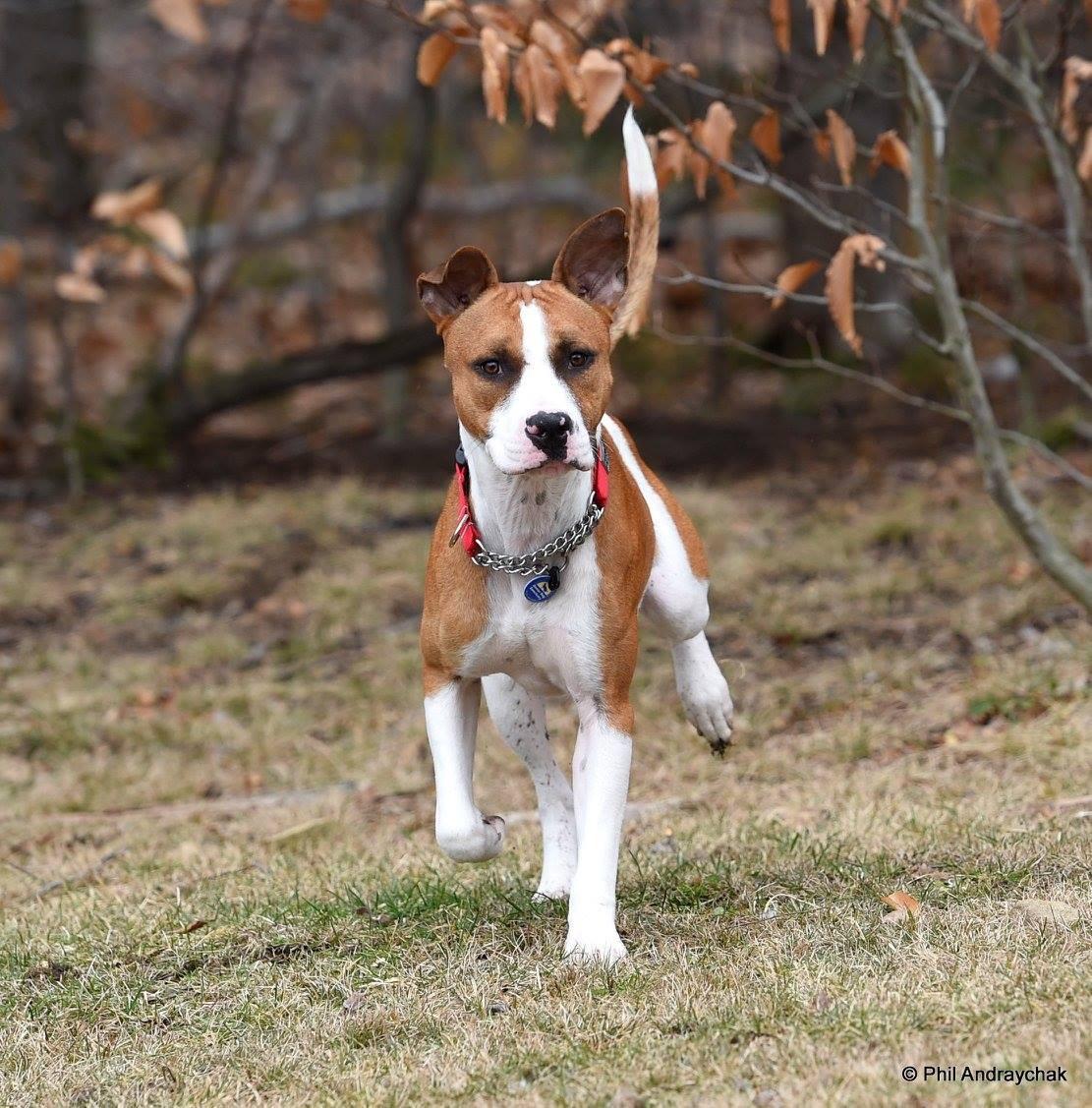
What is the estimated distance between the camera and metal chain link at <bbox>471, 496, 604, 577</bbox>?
3.99 meters

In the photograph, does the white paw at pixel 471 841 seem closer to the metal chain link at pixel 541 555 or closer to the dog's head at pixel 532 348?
the metal chain link at pixel 541 555

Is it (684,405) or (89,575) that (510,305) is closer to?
(89,575)

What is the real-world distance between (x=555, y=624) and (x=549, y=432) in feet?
1.89

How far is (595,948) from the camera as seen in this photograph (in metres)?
3.93

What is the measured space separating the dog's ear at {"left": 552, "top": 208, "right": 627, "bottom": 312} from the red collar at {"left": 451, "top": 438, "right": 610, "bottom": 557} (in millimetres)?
400

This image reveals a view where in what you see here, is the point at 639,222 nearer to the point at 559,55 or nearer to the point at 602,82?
the point at 602,82

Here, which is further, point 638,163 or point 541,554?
point 638,163

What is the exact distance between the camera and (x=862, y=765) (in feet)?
20.4

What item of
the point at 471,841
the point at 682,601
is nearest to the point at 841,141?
the point at 682,601

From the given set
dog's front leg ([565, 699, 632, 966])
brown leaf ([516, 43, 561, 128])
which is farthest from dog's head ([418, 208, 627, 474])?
brown leaf ([516, 43, 561, 128])

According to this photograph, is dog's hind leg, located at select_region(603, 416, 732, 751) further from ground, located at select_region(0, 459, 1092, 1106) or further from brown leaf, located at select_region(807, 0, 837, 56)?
brown leaf, located at select_region(807, 0, 837, 56)

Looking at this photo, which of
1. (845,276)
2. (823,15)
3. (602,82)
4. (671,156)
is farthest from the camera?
(671,156)

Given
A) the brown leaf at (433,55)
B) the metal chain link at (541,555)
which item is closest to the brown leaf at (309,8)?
the brown leaf at (433,55)

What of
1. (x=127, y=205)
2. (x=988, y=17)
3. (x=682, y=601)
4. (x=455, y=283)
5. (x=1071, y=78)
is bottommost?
(x=682, y=601)
